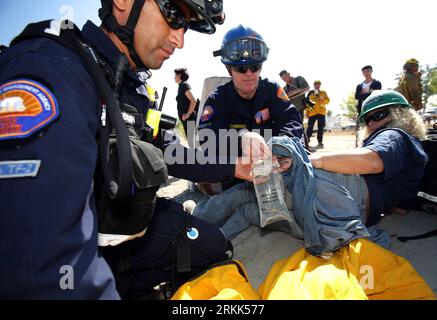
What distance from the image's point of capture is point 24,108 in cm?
80

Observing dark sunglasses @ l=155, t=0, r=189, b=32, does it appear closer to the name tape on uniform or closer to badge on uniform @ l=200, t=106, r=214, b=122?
the name tape on uniform

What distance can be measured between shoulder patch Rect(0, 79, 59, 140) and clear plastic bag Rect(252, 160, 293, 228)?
1504 mm

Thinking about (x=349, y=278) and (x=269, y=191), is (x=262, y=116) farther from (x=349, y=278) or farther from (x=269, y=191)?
(x=349, y=278)

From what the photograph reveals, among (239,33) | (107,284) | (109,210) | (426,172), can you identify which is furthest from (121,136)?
(426,172)

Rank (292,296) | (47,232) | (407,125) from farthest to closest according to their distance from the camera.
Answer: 1. (407,125)
2. (292,296)
3. (47,232)

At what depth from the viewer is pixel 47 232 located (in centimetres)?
73

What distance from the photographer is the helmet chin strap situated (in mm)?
1330

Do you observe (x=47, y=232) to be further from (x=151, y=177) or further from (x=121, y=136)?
(x=151, y=177)

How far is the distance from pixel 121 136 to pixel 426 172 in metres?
2.85

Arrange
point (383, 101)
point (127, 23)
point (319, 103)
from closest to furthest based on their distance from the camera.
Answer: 1. point (127, 23)
2. point (383, 101)
3. point (319, 103)

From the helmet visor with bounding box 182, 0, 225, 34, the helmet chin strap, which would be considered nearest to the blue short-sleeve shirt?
the helmet visor with bounding box 182, 0, 225, 34

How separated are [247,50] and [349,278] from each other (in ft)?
7.76

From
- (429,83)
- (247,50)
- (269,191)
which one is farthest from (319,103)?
(429,83)

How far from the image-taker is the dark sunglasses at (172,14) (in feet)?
4.47
